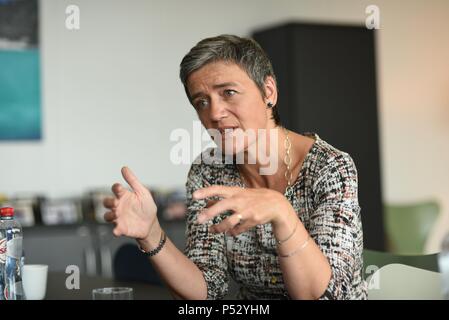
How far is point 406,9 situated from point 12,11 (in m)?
2.78

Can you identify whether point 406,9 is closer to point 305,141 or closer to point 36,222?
point 36,222

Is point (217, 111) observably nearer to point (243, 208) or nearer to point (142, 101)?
point (243, 208)

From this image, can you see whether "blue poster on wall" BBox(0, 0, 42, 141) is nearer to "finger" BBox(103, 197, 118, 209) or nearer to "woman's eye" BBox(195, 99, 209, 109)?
"woman's eye" BBox(195, 99, 209, 109)

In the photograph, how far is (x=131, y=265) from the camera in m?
2.42

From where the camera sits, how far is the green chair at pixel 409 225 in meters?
4.63

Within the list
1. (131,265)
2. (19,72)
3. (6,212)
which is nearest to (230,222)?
(6,212)

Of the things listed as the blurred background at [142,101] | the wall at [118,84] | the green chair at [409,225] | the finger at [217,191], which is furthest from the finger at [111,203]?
the green chair at [409,225]

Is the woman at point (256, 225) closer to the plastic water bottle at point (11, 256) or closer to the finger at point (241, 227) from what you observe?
the finger at point (241, 227)

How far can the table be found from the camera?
6.16 ft

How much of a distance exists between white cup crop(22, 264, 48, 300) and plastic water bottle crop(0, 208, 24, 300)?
0.18 m

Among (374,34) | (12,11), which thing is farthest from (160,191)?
(374,34)

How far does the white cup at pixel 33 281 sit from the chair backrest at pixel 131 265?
1.49 ft

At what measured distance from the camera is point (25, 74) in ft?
12.8

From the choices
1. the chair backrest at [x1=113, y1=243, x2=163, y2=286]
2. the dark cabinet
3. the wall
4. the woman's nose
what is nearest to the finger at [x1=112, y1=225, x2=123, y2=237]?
the woman's nose
